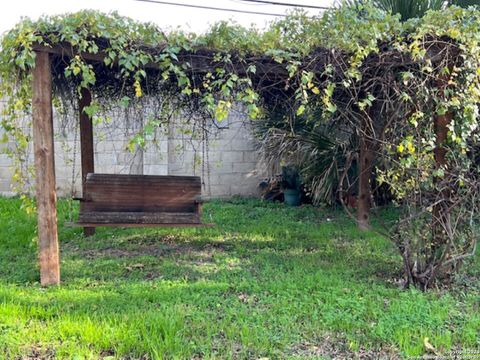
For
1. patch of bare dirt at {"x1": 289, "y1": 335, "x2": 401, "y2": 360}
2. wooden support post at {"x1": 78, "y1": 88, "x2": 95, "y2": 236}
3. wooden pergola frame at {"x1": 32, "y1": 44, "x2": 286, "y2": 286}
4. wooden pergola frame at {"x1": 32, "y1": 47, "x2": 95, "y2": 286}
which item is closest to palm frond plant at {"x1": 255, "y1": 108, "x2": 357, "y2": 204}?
wooden pergola frame at {"x1": 32, "y1": 44, "x2": 286, "y2": 286}

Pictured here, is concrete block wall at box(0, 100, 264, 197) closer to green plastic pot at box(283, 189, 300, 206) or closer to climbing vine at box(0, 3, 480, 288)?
green plastic pot at box(283, 189, 300, 206)

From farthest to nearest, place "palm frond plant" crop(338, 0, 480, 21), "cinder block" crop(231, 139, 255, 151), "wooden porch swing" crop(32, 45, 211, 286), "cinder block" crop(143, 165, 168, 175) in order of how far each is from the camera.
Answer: "cinder block" crop(231, 139, 255, 151) → "cinder block" crop(143, 165, 168, 175) → "wooden porch swing" crop(32, 45, 211, 286) → "palm frond plant" crop(338, 0, 480, 21)

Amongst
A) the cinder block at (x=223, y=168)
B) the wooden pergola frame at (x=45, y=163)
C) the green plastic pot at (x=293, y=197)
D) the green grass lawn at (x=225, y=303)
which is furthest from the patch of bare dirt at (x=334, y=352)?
the cinder block at (x=223, y=168)

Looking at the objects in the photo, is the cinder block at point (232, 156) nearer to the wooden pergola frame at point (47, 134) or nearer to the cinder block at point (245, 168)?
the cinder block at point (245, 168)

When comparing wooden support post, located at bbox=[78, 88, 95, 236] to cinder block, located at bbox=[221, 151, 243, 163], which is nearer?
wooden support post, located at bbox=[78, 88, 95, 236]

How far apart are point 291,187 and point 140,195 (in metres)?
3.67

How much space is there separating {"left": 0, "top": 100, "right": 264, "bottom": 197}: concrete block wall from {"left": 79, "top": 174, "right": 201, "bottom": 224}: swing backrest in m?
2.41

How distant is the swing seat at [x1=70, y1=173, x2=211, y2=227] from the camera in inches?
203

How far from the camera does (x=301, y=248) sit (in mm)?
Answer: 5246

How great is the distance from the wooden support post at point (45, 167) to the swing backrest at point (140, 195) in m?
1.39

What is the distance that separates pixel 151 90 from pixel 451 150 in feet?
9.91

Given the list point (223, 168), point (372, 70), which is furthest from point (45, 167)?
point (223, 168)

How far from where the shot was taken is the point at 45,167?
11.9 feet

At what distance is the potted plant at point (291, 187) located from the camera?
8.19m
